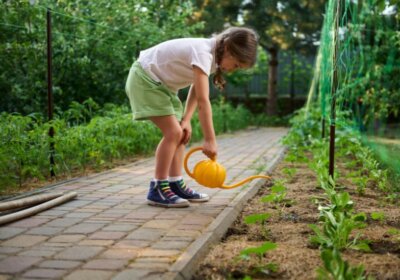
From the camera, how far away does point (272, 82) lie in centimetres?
1595

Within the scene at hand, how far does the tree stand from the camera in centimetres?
1412

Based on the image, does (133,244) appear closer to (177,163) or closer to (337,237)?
(337,237)

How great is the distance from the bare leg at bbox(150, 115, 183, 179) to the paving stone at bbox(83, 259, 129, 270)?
4.02 feet

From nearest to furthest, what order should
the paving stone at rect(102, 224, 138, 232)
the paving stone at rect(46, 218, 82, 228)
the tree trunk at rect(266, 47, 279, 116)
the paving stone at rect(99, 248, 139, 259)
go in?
the paving stone at rect(99, 248, 139, 259)
the paving stone at rect(102, 224, 138, 232)
the paving stone at rect(46, 218, 82, 228)
the tree trunk at rect(266, 47, 279, 116)

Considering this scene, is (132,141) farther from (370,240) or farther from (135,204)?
(370,240)

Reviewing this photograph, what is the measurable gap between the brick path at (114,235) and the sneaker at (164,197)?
68mm

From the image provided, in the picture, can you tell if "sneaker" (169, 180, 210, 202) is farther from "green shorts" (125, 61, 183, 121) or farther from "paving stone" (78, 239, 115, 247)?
"paving stone" (78, 239, 115, 247)

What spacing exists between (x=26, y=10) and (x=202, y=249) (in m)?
4.20

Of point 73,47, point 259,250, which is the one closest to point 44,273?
point 259,250

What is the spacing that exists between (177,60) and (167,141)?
52 centimetres

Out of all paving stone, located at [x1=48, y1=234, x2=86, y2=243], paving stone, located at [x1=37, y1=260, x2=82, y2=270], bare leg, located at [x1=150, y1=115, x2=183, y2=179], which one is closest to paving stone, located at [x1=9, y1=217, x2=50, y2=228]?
paving stone, located at [x1=48, y1=234, x2=86, y2=243]

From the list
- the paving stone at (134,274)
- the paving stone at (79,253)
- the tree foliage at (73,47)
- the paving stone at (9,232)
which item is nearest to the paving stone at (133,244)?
the paving stone at (79,253)

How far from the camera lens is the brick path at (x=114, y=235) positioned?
2.11 m

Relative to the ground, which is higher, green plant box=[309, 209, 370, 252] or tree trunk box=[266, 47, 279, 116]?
tree trunk box=[266, 47, 279, 116]
